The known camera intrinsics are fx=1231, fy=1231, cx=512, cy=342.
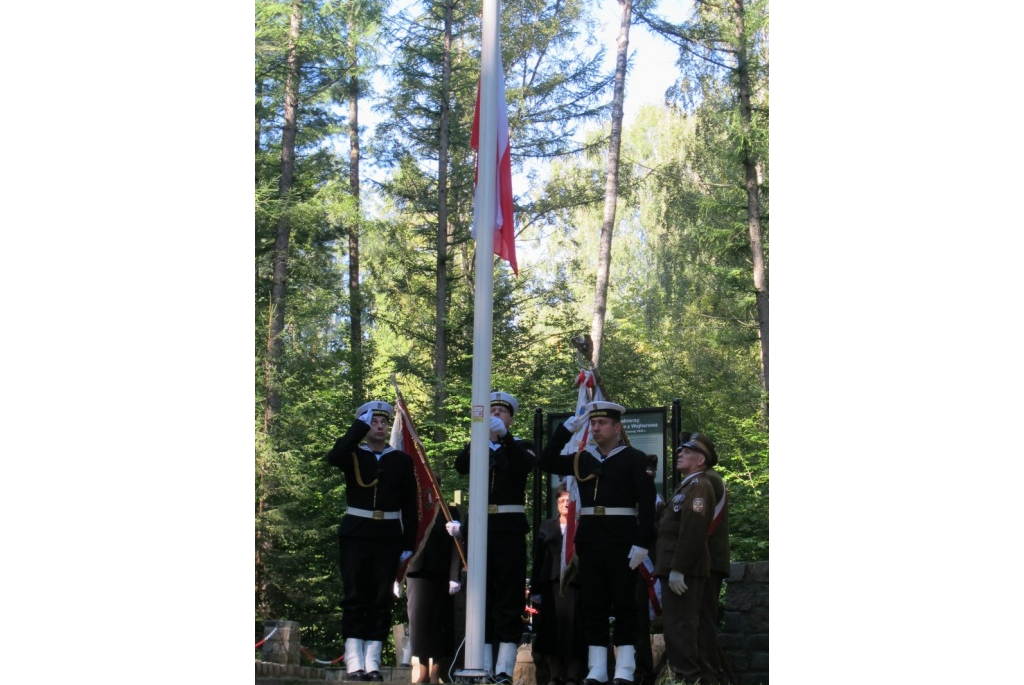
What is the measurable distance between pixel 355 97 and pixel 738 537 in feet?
37.2

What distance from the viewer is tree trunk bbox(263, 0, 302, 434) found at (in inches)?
792

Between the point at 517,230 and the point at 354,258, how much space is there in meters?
3.16

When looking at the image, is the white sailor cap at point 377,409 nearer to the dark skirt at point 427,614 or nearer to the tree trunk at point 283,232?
the dark skirt at point 427,614

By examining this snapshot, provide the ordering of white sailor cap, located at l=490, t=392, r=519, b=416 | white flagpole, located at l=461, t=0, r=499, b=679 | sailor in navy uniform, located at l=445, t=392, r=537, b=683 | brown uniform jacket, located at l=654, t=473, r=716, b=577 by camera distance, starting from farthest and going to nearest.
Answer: white sailor cap, located at l=490, t=392, r=519, b=416
sailor in navy uniform, located at l=445, t=392, r=537, b=683
brown uniform jacket, located at l=654, t=473, r=716, b=577
white flagpole, located at l=461, t=0, r=499, b=679

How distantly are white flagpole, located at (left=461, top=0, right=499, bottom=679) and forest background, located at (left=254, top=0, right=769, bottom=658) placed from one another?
1265cm

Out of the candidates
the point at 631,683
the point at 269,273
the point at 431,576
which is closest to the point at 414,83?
the point at 269,273

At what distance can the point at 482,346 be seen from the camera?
6996 mm

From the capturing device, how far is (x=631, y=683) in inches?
285

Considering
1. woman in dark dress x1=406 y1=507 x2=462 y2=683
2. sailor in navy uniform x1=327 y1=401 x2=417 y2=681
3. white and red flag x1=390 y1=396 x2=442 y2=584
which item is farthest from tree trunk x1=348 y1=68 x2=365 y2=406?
sailor in navy uniform x1=327 y1=401 x2=417 y2=681

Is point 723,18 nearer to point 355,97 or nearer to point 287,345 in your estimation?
point 355,97

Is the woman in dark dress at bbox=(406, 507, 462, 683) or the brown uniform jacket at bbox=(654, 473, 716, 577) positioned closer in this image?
the brown uniform jacket at bbox=(654, 473, 716, 577)

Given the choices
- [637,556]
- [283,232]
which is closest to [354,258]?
[283,232]

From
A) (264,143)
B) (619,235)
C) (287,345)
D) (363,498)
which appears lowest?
(363,498)

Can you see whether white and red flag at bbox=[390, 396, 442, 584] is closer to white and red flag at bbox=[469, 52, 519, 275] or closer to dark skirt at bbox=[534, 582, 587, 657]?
dark skirt at bbox=[534, 582, 587, 657]
